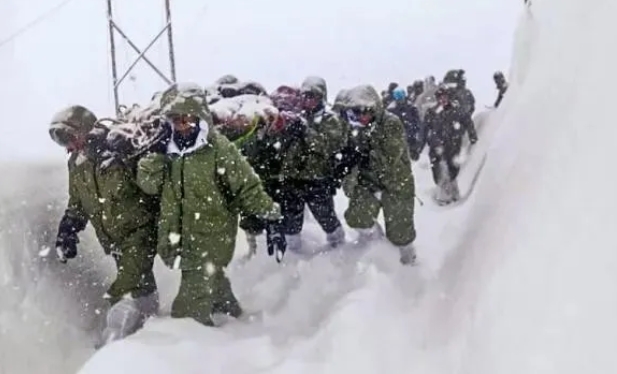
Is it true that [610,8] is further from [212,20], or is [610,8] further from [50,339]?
[212,20]

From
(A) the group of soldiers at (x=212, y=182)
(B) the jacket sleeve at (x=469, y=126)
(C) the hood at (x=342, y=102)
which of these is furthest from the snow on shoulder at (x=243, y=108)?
(B) the jacket sleeve at (x=469, y=126)

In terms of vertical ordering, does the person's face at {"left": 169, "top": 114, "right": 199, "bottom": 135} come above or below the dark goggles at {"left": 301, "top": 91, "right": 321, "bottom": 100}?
above

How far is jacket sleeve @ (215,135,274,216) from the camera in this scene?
14.2 feet

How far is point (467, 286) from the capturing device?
445 cm

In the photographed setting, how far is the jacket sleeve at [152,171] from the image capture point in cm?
431

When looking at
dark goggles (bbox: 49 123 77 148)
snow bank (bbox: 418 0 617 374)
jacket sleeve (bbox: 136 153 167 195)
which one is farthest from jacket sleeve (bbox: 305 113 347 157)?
dark goggles (bbox: 49 123 77 148)

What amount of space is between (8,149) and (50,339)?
6934mm

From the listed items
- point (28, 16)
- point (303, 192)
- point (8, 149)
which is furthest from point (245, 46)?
point (303, 192)

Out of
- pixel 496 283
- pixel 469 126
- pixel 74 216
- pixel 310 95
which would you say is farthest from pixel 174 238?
pixel 469 126

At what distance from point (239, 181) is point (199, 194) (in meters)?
0.20

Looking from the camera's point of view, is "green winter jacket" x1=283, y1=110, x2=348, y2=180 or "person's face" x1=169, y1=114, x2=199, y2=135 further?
"green winter jacket" x1=283, y1=110, x2=348, y2=180

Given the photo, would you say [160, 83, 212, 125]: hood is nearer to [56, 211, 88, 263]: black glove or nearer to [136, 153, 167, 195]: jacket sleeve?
[136, 153, 167, 195]: jacket sleeve

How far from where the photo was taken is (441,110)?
7836 millimetres

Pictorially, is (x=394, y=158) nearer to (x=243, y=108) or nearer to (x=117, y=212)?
(x=243, y=108)
